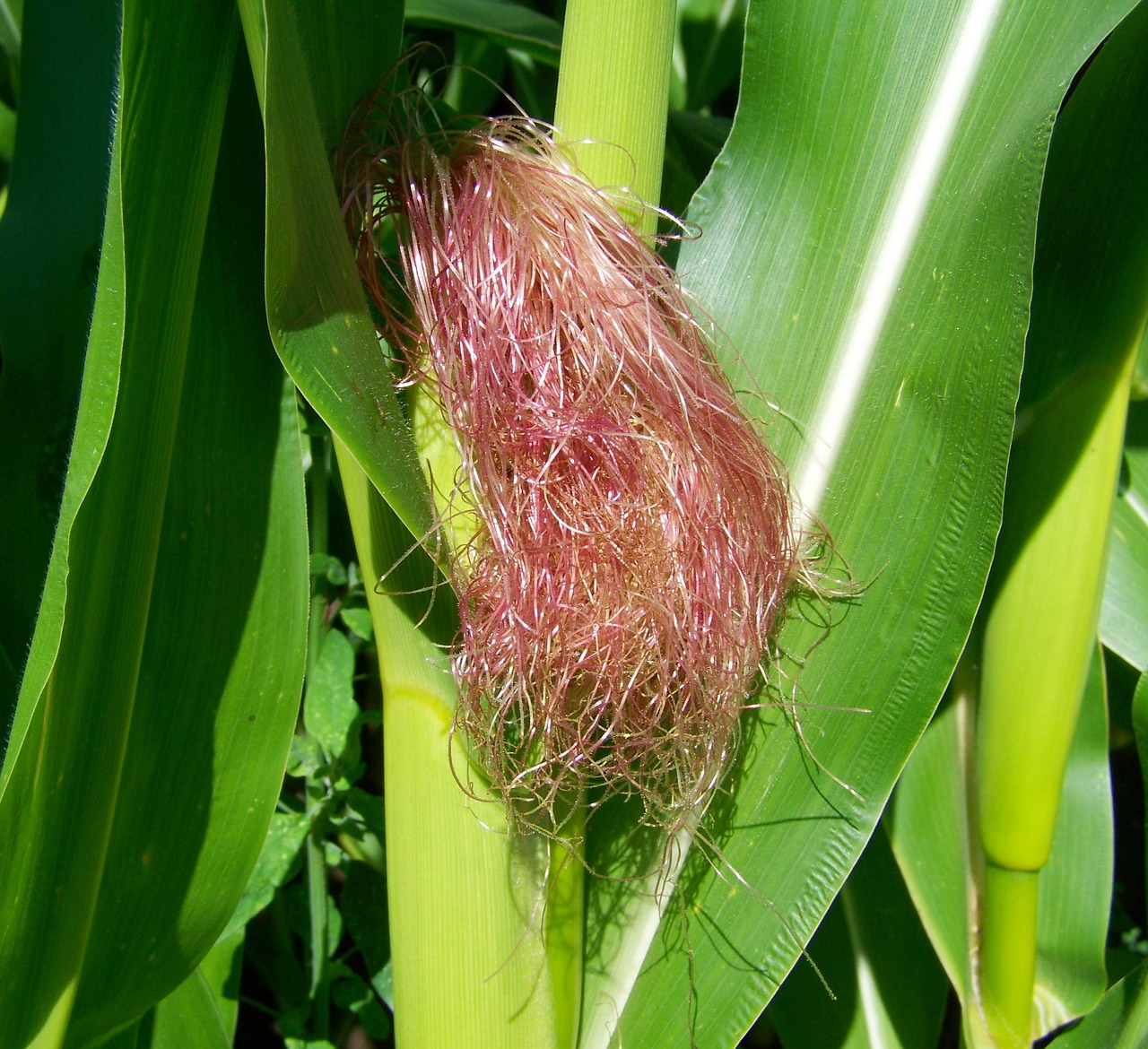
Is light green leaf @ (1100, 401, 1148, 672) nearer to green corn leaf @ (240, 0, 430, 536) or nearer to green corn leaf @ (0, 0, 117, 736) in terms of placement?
green corn leaf @ (240, 0, 430, 536)

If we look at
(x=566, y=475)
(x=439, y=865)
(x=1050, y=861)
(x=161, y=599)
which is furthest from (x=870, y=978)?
(x=161, y=599)

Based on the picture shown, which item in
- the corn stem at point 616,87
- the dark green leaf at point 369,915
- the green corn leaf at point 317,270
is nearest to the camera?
the green corn leaf at point 317,270

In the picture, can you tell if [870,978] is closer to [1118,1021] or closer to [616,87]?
[1118,1021]

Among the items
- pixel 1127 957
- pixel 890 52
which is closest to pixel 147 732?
pixel 890 52

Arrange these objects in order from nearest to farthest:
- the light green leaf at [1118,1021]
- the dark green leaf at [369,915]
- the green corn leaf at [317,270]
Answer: the green corn leaf at [317,270] < the light green leaf at [1118,1021] < the dark green leaf at [369,915]

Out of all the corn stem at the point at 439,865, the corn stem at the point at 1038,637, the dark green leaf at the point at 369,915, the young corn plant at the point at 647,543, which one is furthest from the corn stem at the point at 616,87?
the dark green leaf at the point at 369,915

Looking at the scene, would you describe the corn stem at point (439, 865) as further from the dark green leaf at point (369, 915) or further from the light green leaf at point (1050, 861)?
the light green leaf at point (1050, 861)

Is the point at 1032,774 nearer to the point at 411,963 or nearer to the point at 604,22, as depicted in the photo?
the point at 411,963
